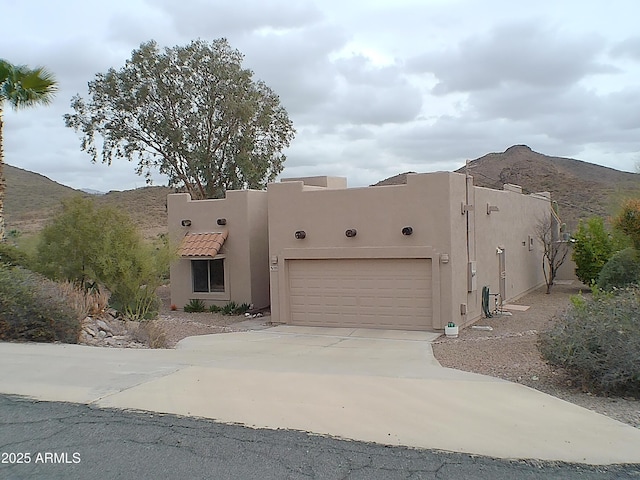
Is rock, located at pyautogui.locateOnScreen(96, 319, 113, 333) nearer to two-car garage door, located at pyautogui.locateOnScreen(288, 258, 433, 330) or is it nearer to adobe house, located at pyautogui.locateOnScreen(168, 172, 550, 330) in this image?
adobe house, located at pyautogui.locateOnScreen(168, 172, 550, 330)

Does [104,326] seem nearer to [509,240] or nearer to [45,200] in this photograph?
[509,240]

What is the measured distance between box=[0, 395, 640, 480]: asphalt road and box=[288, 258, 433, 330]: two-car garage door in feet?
38.9

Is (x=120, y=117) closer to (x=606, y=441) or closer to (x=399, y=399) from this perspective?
(x=399, y=399)

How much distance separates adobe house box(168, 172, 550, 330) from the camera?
17.6 metres

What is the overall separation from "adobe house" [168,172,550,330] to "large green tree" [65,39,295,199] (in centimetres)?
973

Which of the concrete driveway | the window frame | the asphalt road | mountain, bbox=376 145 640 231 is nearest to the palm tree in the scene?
the window frame

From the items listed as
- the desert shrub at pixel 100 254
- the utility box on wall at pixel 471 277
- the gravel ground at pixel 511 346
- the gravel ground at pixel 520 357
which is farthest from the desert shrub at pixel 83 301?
the utility box on wall at pixel 471 277

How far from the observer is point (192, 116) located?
104ft

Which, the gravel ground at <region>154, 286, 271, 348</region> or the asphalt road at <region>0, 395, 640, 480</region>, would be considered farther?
the gravel ground at <region>154, 286, 271, 348</region>

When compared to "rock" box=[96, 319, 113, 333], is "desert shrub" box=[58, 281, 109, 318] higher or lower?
higher

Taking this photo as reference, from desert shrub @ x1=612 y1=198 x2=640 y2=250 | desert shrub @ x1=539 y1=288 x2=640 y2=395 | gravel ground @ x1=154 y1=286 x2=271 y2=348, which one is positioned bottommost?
gravel ground @ x1=154 y1=286 x2=271 y2=348

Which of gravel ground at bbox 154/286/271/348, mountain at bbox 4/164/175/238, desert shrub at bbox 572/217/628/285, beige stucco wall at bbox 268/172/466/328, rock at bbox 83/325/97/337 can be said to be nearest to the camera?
rock at bbox 83/325/97/337

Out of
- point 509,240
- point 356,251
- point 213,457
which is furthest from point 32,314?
point 509,240

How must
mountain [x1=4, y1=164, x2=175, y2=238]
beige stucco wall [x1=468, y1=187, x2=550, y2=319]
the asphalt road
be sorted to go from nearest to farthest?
1. the asphalt road
2. beige stucco wall [x1=468, y1=187, x2=550, y2=319]
3. mountain [x1=4, y1=164, x2=175, y2=238]
